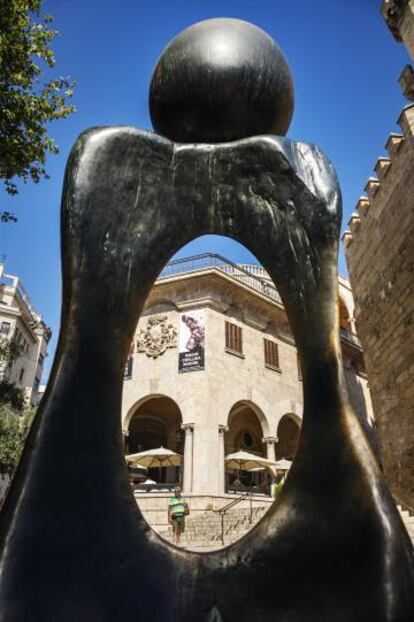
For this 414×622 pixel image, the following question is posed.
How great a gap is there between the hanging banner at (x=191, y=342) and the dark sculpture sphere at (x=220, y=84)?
592 inches

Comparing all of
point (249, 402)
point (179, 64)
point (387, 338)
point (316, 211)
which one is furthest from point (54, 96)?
point (249, 402)

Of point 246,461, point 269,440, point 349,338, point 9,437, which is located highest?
point 349,338

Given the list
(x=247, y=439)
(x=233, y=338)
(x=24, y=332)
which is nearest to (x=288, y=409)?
(x=247, y=439)

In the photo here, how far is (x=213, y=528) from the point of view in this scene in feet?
39.9

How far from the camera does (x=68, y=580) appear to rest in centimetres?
129

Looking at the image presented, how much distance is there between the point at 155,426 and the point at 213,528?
7508mm

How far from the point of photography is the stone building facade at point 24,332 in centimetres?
3297

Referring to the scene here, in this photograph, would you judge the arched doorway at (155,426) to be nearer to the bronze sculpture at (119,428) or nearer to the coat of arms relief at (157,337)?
the coat of arms relief at (157,337)

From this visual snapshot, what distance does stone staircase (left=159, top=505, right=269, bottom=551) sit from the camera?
1128 centimetres

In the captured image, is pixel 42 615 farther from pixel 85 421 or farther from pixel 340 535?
pixel 340 535

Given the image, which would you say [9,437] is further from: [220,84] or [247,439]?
[220,84]

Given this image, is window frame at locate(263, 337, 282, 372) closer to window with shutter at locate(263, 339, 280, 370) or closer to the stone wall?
window with shutter at locate(263, 339, 280, 370)

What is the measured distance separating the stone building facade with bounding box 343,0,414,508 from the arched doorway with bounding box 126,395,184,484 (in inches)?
369

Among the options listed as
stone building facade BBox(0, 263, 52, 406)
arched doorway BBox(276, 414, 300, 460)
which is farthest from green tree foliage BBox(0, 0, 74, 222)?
stone building facade BBox(0, 263, 52, 406)
